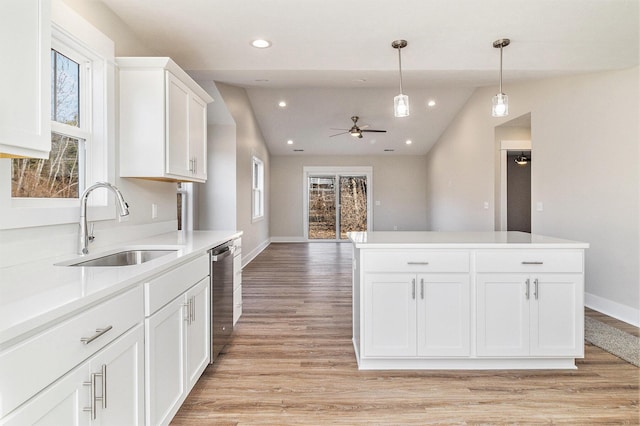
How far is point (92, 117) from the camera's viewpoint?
88.6 inches

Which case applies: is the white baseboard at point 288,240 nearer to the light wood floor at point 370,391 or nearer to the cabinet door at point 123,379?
the light wood floor at point 370,391

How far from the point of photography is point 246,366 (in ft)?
8.14

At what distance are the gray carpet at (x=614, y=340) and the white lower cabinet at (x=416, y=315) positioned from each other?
1266 millimetres

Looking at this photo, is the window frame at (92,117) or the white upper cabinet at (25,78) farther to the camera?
the window frame at (92,117)

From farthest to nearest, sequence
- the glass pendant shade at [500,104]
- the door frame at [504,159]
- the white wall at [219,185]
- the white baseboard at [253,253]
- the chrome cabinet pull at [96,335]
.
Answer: the white baseboard at [253,253] < the white wall at [219,185] < the door frame at [504,159] < the glass pendant shade at [500,104] < the chrome cabinet pull at [96,335]

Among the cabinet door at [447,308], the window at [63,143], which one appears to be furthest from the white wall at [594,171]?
the window at [63,143]

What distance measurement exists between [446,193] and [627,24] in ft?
17.6

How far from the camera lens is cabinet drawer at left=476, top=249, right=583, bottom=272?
2350mm

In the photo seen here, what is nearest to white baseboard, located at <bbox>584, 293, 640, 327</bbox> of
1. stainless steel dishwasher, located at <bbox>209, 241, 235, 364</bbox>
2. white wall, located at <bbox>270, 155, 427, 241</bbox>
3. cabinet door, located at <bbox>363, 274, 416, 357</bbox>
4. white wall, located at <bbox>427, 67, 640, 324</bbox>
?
white wall, located at <bbox>427, 67, 640, 324</bbox>

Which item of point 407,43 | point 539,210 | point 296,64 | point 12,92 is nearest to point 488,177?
point 539,210

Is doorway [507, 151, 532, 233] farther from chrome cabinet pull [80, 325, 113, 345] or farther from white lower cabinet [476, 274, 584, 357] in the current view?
chrome cabinet pull [80, 325, 113, 345]

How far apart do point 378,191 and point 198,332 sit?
8.30 m

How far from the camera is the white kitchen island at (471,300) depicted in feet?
7.72

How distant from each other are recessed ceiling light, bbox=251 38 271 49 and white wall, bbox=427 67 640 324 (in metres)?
3.34
